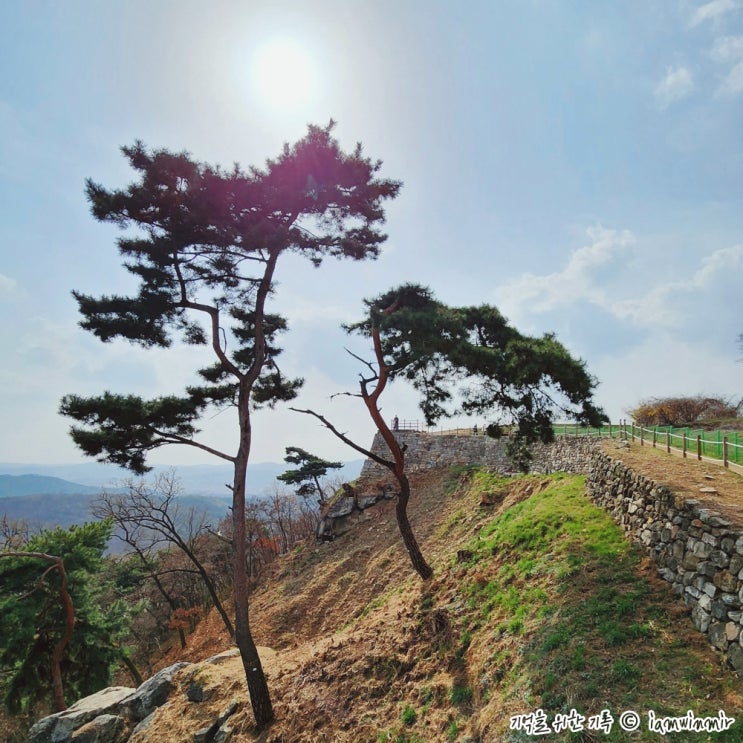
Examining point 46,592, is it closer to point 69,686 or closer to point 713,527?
point 69,686

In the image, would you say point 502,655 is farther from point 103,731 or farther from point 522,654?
point 103,731

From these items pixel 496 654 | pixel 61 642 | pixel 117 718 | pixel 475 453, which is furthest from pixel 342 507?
pixel 496 654

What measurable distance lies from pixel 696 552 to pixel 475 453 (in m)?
17.7

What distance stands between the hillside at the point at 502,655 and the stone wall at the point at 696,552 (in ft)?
0.75

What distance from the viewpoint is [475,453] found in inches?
920

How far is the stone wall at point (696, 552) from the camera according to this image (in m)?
4.92

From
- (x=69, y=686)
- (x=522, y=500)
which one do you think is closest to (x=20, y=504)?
(x=69, y=686)

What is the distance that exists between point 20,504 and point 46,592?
663 ft

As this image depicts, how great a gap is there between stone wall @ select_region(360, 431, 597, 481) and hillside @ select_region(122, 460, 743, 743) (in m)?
4.10

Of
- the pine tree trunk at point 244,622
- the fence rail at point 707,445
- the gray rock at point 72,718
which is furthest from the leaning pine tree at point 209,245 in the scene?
the fence rail at point 707,445

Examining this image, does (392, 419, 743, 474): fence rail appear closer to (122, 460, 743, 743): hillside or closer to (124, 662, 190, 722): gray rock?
(122, 460, 743, 743): hillside

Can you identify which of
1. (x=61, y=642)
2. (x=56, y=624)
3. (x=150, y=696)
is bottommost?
(x=61, y=642)

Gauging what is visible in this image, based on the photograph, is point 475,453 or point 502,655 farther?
point 475,453

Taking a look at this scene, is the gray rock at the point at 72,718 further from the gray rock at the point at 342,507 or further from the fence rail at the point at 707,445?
the fence rail at the point at 707,445
